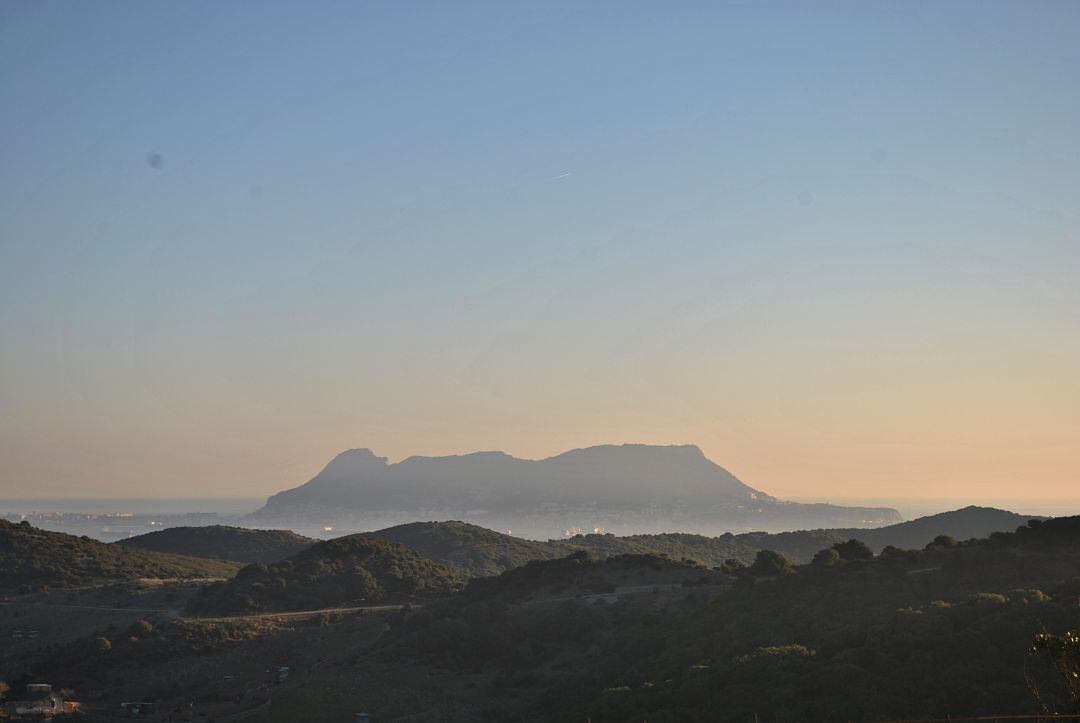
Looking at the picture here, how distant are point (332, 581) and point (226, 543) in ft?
168

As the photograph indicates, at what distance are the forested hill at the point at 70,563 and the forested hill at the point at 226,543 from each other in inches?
671

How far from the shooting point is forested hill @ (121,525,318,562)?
362 feet

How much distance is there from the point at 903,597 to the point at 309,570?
49.0 m

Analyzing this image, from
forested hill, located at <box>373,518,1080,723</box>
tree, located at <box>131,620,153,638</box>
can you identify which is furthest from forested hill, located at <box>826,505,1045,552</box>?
tree, located at <box>131,620,153,638</box>

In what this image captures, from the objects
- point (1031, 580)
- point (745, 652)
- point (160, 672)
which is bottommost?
point (160, 672)

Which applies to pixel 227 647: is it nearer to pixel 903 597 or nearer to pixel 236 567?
pixel 903 597

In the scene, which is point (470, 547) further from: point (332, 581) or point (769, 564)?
Answer: point (769, 564)

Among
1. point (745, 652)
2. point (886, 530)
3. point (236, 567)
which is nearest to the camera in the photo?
point (745, 652)

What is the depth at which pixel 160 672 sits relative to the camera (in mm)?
46844

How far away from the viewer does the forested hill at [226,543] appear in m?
110

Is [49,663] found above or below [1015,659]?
below

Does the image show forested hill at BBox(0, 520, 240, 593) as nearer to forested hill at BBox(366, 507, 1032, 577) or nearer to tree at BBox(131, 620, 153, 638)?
tree at BBox(131, 620, 153, 638)

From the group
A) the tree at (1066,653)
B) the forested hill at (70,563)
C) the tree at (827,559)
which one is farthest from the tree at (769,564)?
the forested hill at (70,563)

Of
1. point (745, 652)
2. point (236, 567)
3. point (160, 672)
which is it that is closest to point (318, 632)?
point (160, 672)
